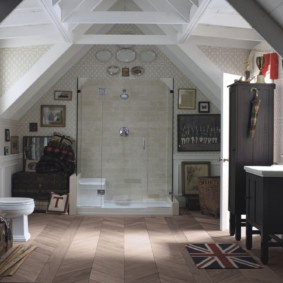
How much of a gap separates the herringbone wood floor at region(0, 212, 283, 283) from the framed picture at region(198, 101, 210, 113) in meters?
2.04

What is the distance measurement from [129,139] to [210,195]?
71.2 inches

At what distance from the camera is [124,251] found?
501 centimetres

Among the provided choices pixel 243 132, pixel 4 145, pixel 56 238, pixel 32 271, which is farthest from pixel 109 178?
pixel 32 271

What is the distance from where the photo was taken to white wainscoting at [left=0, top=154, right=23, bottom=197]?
6805 mm

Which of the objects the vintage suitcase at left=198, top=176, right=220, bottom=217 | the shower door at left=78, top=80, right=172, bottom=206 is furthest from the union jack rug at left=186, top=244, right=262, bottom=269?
the shower door at left=78, top=80, right=172, bottom=206

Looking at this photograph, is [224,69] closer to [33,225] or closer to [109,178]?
[109,178]

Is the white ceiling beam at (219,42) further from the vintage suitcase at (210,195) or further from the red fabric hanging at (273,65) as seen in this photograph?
the vintage suitcase at (210,195)

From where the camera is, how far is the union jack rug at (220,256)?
177 inches

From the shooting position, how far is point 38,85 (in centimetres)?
721

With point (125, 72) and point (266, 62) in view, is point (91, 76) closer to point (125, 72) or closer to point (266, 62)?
point (125, 72)

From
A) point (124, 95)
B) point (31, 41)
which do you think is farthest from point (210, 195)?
point (31, 41)

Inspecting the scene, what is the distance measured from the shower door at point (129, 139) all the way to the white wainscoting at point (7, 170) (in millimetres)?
1114

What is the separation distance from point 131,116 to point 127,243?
10.4 feet

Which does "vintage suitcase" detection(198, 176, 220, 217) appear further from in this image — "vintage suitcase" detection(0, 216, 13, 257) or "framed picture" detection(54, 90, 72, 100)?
"vintage suitcase" detection(0, 216, 13, 257)
